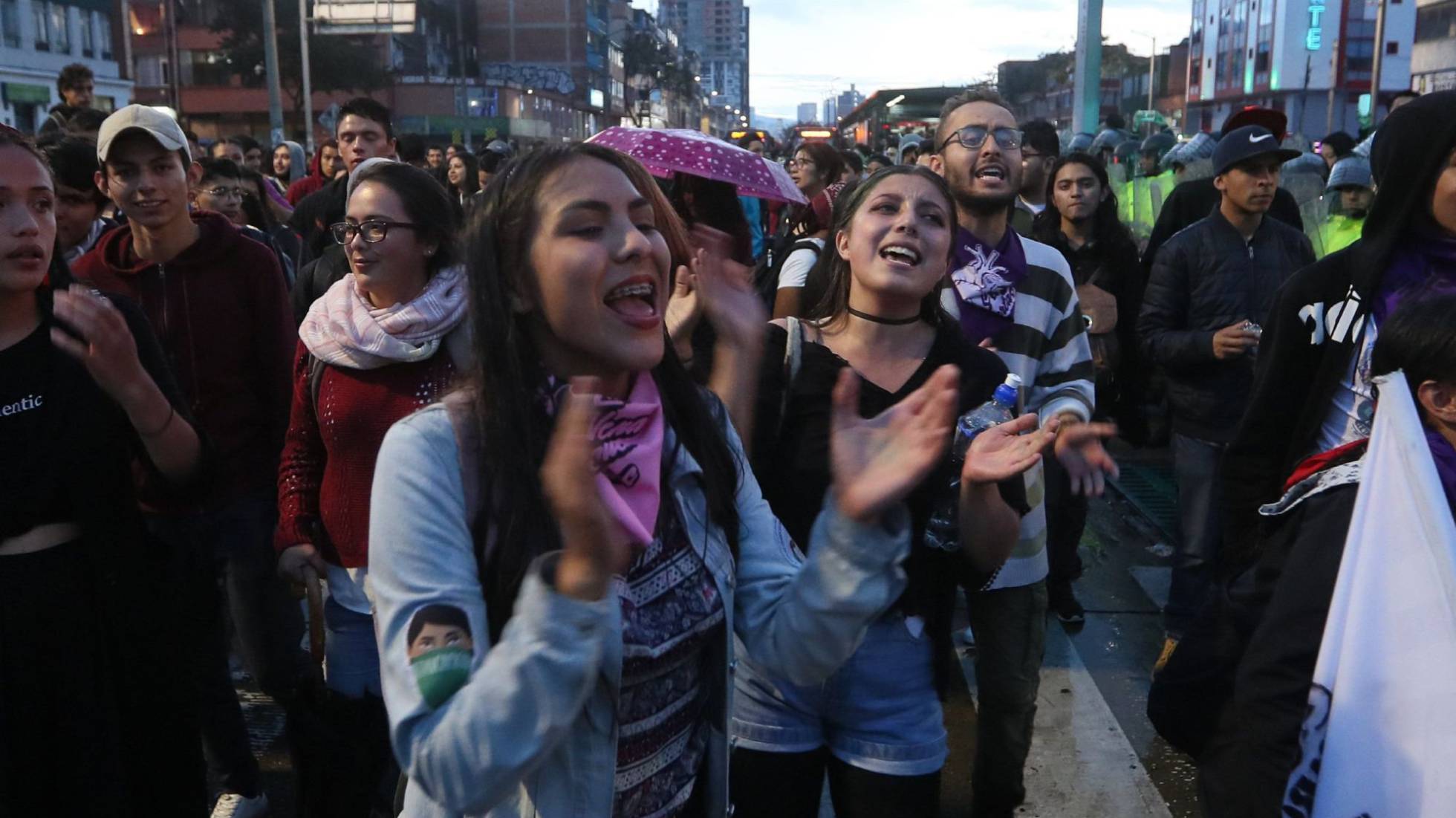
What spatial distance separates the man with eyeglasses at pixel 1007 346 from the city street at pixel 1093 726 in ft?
1.59

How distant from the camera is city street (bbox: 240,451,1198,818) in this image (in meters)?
4.16

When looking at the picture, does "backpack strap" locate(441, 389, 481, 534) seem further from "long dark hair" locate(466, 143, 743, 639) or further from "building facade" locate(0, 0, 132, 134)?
"building facade" locate(0, 0, 132, 134)

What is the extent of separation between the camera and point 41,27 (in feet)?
164

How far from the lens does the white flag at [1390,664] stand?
76.6 inches

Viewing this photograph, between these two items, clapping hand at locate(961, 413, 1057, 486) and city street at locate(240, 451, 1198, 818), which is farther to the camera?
city street at locate(240, 451, 1198, 818)

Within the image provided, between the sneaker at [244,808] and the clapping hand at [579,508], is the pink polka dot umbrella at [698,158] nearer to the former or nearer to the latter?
the sneaker at [244,808]

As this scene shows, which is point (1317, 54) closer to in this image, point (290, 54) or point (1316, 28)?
point (1316, 28)

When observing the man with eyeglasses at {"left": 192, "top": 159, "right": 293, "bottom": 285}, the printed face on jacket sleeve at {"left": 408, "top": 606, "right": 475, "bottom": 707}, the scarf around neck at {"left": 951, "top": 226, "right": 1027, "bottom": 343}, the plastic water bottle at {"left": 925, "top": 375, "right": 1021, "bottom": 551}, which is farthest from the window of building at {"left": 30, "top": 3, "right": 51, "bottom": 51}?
the printed face on jacket sleeve at {"left": 408, "top": 606, "right": 475, "bottom": 707}

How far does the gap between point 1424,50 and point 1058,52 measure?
30156 mm

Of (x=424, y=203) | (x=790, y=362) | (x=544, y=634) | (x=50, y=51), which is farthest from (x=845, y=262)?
(x=50, y=51)

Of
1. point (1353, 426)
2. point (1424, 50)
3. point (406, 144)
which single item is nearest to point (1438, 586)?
point (1353, 426)

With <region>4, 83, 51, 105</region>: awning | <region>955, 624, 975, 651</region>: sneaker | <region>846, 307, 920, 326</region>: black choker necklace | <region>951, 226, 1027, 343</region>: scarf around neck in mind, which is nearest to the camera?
<region>846, 307, 920, 326</region>: black choker necklace

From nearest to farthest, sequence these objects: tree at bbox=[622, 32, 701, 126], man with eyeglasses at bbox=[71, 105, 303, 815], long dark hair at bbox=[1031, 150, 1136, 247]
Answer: man with eyeglasses at bbox=[71, 105, 303, 815]
long dark hair at bbox=[1031, 150, 1136, 247]
tree at bbox=[622, 32, 701, 126]

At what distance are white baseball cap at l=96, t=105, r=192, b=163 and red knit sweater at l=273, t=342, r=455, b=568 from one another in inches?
49.0
